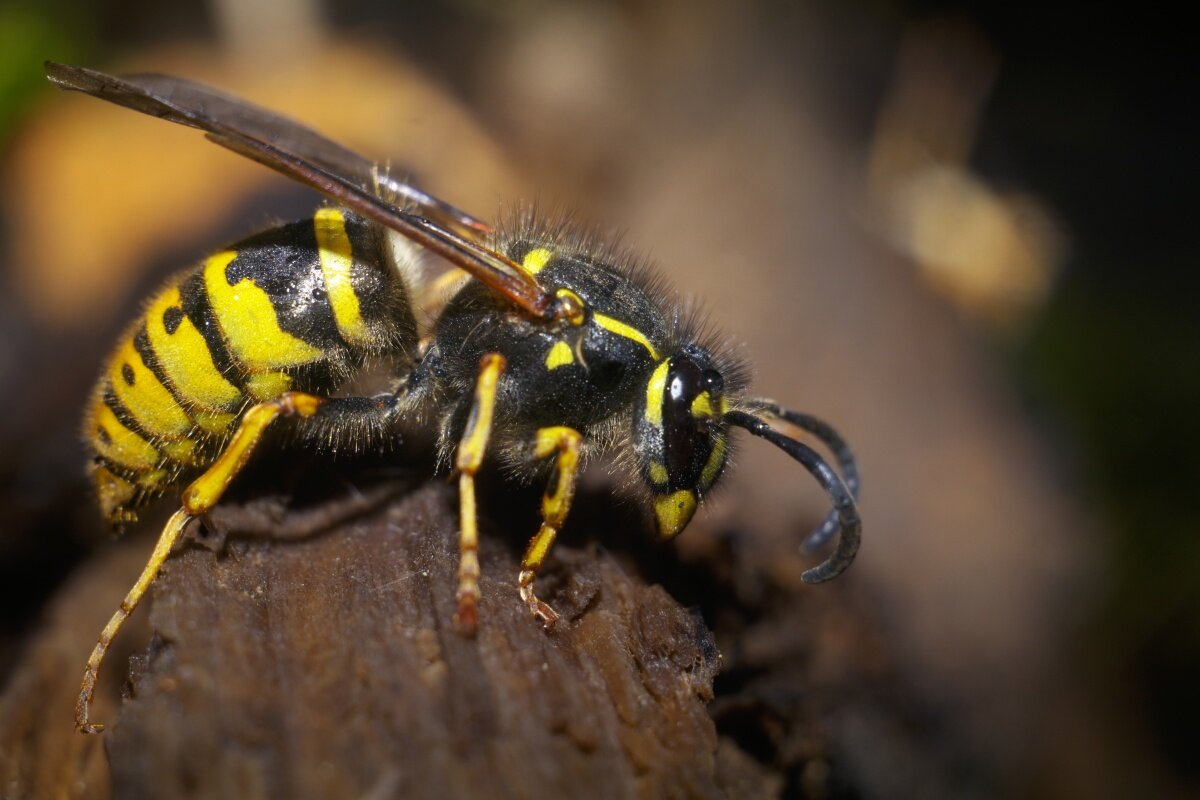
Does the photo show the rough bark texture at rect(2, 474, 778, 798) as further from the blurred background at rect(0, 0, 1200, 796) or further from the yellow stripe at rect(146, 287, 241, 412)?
the blurred background at rect(0, 0, 1200, 796)

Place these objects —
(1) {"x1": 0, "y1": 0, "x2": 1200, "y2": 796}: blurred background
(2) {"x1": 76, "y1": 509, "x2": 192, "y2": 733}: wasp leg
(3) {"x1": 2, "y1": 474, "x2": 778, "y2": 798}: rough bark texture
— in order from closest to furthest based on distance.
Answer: (3) {"x1": 2, "y1": 474, "x2": 778, "y2": 798}: rough bark texture, (2) {"x1": 76, "y1": 509, "x2": 192, "y2": 733}: wasp leg, (1) {"x1": 0, "y1": 0, "x2": 1200, "y2": 796}: blurred background

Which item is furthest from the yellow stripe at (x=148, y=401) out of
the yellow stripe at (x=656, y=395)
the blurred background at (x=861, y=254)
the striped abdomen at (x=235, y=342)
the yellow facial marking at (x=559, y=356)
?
the yellow stripe at (x=656, y=395)

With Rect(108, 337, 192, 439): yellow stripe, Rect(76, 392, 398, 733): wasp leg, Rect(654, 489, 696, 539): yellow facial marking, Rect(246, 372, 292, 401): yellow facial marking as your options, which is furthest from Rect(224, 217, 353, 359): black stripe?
Rect(654, 489, 696, 539): yellow facial marking

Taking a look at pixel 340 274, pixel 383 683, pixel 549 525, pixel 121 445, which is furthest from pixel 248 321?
pixel 383 683

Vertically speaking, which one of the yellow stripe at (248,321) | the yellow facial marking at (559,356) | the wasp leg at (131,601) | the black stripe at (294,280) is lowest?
the wasp leg at (131,601)

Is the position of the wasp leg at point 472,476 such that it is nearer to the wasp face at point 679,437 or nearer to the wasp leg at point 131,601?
the wasp face at point 679,437

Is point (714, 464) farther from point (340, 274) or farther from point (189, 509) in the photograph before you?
point (189, 509)
